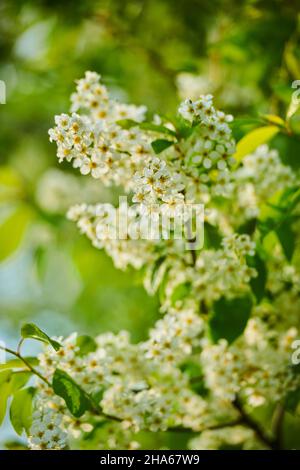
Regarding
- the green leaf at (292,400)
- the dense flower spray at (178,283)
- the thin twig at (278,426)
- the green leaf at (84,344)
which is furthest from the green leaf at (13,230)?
the green leaf at (292,400)

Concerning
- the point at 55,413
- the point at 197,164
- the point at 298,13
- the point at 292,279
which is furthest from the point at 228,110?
the point at 55,413

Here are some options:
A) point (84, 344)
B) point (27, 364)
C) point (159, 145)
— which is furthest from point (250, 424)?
point (159, 145)

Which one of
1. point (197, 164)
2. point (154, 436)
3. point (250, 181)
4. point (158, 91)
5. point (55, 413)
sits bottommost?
point (55, 413)

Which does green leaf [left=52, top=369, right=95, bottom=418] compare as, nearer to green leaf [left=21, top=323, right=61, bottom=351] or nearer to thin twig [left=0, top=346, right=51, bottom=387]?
thin twig [left=0, top=346, right=51, bottom=387]

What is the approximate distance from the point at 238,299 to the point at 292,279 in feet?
1.10

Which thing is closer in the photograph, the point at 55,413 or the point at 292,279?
the point at 55,413

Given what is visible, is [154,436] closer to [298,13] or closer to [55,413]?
[55,413]

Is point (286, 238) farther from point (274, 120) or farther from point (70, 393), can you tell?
point (70, 393)

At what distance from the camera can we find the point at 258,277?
2248 mm

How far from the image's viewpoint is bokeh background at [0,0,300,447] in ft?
11.1

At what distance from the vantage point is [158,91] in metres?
4.86

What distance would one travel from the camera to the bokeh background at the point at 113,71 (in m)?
3.39

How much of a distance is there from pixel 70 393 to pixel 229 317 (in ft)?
2.32

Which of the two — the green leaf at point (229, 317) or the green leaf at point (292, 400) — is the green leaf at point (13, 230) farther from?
the green leaf at point (292, 400)
